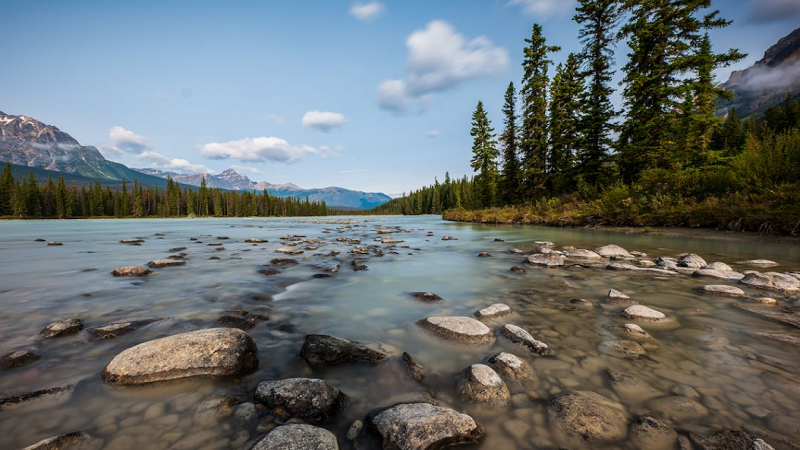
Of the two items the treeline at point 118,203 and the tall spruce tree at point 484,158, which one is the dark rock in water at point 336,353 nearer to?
the tall spruce tree at point 484,158

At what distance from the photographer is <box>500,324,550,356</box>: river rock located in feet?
10.3

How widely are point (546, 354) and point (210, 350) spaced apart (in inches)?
133

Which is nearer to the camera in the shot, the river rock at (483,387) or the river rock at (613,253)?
the river rock at (483,387)

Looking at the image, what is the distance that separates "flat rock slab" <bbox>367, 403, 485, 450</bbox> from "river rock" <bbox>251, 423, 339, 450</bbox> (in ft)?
1.07

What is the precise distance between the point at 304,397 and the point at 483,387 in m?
1.44

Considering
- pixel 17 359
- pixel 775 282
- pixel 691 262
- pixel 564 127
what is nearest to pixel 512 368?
pixel 17 359

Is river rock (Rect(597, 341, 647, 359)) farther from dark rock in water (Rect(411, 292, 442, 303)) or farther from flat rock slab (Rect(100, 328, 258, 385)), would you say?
flat rock slab (Rect(100, 328, 258, 385))

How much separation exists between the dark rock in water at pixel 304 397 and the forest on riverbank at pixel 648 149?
14100 mm

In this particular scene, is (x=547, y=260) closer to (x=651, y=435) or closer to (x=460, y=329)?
(x=460, y=329)

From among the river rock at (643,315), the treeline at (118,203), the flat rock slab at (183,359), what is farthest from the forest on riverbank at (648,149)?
the treeline at (118,203)

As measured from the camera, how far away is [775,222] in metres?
9.45

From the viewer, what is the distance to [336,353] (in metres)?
3.03

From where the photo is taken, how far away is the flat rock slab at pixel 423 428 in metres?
1.85

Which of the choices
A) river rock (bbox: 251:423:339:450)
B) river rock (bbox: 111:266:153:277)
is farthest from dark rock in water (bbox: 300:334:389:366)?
river rock (bbox: 111:266:153:277)
